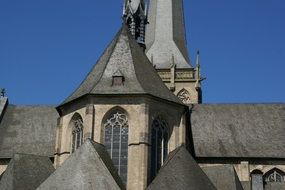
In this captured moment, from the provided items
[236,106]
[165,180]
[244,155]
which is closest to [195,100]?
[236,106]

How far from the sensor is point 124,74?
28.9 meters

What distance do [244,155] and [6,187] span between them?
1454cm

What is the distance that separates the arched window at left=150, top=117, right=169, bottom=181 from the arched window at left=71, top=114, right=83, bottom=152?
339 centimetres

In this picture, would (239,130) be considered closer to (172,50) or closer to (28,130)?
(28,130)

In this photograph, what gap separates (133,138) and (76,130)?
3.11 meters

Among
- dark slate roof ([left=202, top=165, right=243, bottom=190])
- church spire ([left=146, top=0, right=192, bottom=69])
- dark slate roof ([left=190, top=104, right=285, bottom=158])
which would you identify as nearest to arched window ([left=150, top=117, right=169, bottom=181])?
dark slate roof ([left=202, top=165, right=243, bottom=190])

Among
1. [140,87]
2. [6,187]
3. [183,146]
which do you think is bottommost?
[6,187]

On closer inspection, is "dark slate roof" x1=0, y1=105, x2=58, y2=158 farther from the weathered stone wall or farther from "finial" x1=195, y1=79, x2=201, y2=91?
"finial" x1=195, y1=79, x2=201, y2=91

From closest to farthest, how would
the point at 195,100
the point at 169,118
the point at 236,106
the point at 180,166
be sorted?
1. the point at 180,166
2. the point at 169,118
3. the point at 236,106
4. the point at 195,100

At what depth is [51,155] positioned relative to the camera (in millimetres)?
34719

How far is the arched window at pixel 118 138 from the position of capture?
27203 mm

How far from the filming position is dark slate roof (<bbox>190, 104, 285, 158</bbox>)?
3562cm

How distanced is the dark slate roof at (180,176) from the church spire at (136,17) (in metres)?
14.4

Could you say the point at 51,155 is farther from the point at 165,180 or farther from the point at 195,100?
the point at 195,100
